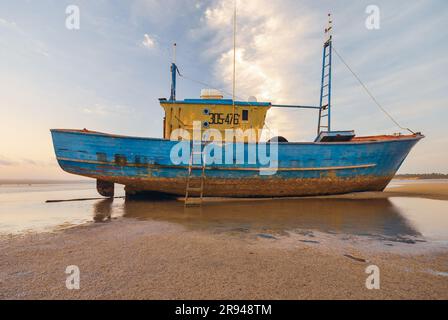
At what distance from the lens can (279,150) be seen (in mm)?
7824

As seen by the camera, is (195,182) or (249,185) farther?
(249,185)

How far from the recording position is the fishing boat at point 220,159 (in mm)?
7617

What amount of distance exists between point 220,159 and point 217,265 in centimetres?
592

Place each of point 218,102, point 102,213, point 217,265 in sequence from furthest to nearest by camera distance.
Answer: point 218,102 → point 102,213 → point 217,265

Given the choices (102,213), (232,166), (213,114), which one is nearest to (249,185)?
(232,166)

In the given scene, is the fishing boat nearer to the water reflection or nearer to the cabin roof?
the cabin roof

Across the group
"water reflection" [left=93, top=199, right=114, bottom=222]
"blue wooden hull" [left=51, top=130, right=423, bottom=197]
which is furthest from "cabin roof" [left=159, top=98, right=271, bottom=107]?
"water reflection" [left=93, top=199, right=114, bottom=222]

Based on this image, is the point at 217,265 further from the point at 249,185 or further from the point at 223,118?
the point at 223,118

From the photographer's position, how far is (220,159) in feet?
25.8

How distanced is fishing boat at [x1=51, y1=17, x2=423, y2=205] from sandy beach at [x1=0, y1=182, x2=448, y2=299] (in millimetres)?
4305

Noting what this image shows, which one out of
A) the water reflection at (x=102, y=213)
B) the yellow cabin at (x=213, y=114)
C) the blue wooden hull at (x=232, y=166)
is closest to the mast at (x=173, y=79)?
the yellow cabin at (x=213, y=114)

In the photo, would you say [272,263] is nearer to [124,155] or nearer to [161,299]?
[161,299]
